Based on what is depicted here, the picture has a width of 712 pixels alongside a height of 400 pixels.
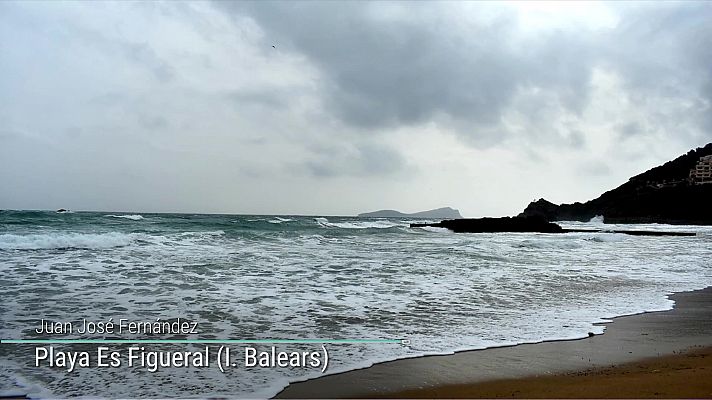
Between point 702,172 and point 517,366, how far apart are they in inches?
4607

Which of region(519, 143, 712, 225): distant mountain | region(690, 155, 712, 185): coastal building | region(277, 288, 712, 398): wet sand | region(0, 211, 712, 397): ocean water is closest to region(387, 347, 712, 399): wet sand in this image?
region(277, 288, 712, 398): wet sand

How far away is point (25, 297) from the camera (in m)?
7.51

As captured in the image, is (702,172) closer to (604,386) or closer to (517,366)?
(517,366)

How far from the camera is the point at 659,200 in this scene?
3342 inches

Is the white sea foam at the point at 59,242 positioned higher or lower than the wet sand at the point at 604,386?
higher

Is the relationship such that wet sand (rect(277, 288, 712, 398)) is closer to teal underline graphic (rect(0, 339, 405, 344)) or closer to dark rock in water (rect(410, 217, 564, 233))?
teal underline graphic (rect(0, 339, 405, 344))

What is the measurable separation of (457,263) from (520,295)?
565 centimetres

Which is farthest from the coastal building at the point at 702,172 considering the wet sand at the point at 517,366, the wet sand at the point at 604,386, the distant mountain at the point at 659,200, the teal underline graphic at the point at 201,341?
the teal underline graphic at the point at 201,341

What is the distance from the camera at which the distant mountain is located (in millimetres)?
76375

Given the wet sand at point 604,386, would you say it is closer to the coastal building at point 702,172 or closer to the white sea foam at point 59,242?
the white sea foam at point 59,242

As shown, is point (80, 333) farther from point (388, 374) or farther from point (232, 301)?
point (388, 374)

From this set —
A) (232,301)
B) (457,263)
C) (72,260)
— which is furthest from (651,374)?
(72,260)

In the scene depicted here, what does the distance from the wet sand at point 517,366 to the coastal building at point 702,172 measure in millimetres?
108326

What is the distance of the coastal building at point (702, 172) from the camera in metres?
94.0
